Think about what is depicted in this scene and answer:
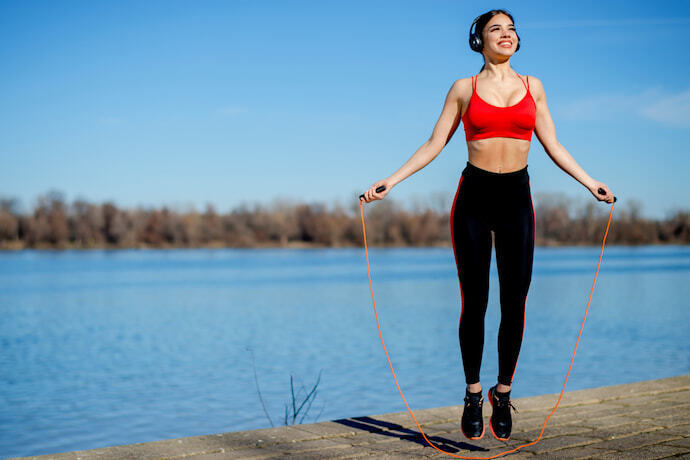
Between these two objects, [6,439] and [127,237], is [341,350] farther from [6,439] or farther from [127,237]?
[127,237]

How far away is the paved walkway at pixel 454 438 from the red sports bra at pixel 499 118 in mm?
1607

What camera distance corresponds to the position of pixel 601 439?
382cm

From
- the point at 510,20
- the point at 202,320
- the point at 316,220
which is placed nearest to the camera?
the point at 510,20

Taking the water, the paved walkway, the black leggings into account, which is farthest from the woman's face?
the water

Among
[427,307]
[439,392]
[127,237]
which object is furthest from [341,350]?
[127,237]

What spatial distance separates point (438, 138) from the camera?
3625 millimetres

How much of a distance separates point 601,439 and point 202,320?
18358 mm

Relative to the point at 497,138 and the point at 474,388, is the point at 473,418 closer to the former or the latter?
the point at 474,388

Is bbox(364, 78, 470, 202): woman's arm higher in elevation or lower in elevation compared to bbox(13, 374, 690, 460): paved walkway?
higher

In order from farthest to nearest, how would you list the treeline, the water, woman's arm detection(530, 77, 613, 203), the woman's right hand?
1. the treeline
2. the water
3. woman's arm detection(530, 77, 613, 203)
4. the woman's right hand

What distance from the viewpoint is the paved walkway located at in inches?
139

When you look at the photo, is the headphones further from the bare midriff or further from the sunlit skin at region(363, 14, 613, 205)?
the bare midriff

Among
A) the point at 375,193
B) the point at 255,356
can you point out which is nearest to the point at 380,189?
the point at 375,193

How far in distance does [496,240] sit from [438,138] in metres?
0.60
